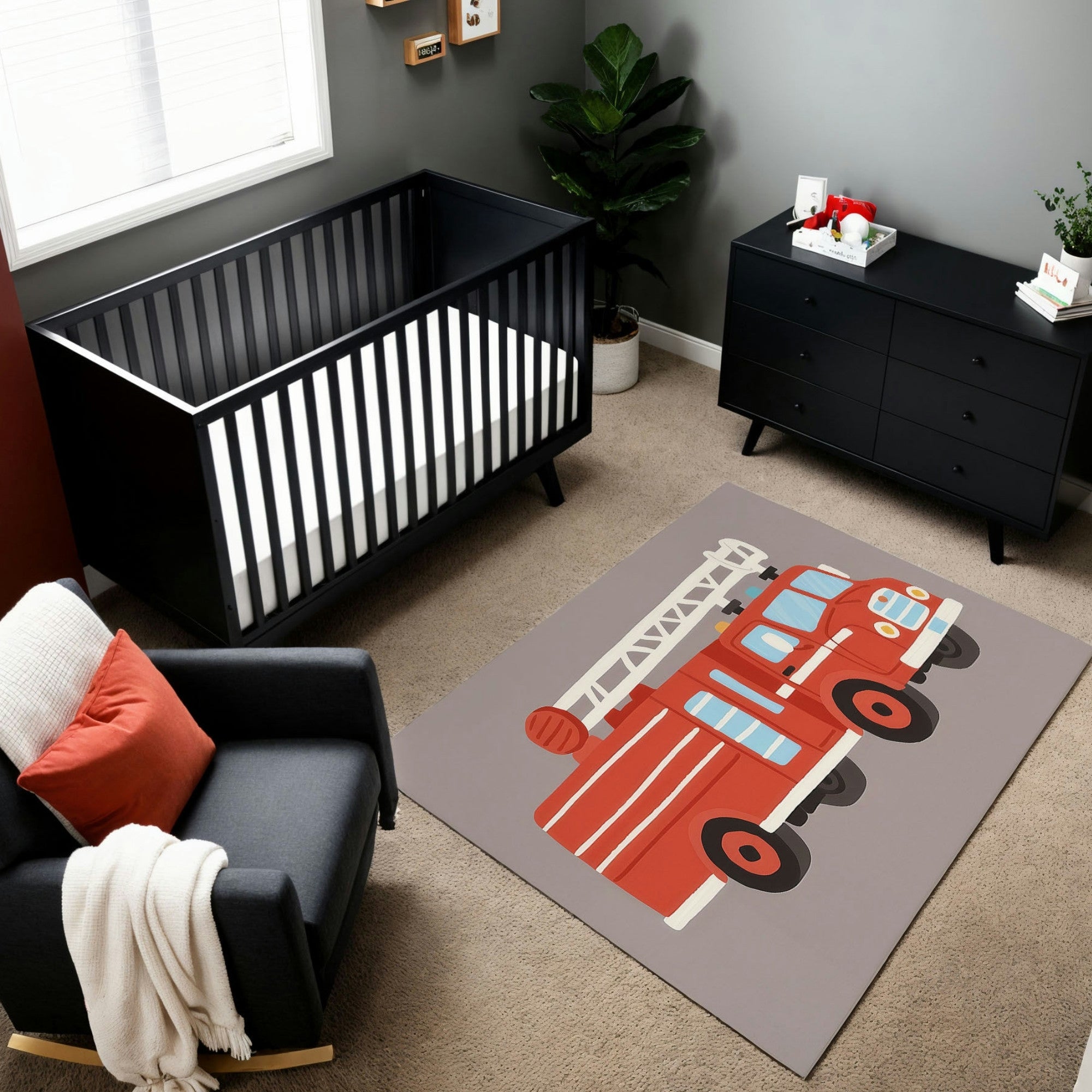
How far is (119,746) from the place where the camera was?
1.87m

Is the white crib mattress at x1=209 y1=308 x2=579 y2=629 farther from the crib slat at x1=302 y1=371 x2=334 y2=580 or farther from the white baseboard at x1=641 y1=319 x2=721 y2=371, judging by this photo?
the white baseboard at x1=641 y1=319 x2=721 y2=371

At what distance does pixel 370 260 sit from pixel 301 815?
199 centimetres

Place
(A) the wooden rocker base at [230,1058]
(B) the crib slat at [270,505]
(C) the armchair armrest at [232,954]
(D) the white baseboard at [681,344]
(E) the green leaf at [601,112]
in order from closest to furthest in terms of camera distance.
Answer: (C) the armchair armrest at [232,954], (A) the wooden rocker base at [230,1058], (B) the crib slat at [270,505], (E) the green leaf at [601,112], (D) the white baseboard at [681,344]

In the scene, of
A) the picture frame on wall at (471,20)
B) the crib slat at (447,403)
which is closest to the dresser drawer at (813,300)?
the crib slat at (447,403)

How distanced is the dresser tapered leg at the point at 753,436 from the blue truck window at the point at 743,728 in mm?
1141

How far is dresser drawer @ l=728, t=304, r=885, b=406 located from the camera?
10.7ft

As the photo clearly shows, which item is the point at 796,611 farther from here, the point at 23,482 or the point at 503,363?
the point at 23,482

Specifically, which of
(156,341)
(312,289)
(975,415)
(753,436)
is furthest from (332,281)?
(975,415)

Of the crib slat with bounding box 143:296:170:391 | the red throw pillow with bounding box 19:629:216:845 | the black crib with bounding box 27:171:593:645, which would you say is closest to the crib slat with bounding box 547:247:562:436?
the black crib with bounding box 27:171:593:645

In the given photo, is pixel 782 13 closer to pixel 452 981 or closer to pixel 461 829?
pixel 461 829

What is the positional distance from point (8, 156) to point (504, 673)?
5.59 feet

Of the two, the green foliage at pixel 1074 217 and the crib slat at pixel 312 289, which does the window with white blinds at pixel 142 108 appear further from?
the green foliage at pixel 1074 217

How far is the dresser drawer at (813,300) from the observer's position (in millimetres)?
3176

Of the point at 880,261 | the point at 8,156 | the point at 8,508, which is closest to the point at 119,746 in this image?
the point at 8,508
